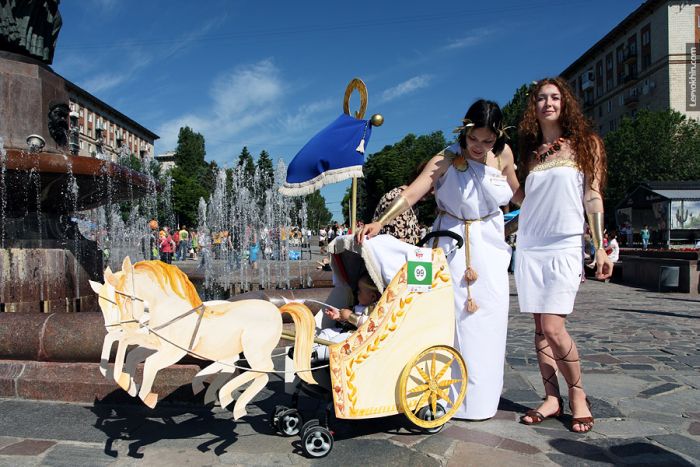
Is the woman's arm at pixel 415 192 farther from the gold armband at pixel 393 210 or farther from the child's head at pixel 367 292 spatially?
the child's head at pixel 367 292

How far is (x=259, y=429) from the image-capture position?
349 centimetres

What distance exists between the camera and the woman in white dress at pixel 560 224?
134 inches

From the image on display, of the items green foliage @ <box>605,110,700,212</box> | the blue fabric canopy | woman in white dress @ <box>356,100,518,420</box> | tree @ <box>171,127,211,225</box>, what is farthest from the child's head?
tree @ <box>171,127,211,225</box>

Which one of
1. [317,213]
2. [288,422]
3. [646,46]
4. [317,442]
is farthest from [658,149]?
[317,213]

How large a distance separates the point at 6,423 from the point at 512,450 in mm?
3210

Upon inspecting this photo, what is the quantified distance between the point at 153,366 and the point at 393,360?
132 centimetres

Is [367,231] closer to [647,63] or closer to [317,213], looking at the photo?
[647,63]

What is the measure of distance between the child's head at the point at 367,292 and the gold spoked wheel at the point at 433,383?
0.48m

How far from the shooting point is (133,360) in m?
2.79

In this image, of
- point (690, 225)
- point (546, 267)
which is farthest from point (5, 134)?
point (690, 225)

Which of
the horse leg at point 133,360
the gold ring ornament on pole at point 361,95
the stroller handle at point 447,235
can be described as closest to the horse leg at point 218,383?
the horse leg at point 133,360

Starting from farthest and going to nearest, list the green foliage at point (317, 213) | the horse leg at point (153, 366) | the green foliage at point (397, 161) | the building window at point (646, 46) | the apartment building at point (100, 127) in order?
the green foliage at point (317, 213) < the apartment building at point (100, 127) < the green foliage at point (397, 161) < the building window at point (646, 46) < the horse leg at point (153, 366)

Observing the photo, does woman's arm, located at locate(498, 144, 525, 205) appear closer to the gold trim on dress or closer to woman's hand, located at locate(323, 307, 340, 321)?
the gold trim on dress

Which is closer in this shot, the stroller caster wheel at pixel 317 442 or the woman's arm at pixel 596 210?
the stroller caster wheel at pixel 317 442
